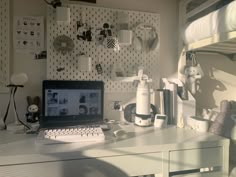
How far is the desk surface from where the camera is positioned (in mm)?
868

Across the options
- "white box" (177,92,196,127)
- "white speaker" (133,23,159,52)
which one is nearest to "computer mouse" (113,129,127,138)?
"white box" (177,92,196,127)

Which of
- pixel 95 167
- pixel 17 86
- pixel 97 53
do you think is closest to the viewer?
pixel 95 167

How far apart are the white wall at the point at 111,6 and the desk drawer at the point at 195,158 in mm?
641

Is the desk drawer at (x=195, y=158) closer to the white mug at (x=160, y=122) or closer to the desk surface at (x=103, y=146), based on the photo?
the desk surface at (x=103, y=146)

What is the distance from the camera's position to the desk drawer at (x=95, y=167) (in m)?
0.86

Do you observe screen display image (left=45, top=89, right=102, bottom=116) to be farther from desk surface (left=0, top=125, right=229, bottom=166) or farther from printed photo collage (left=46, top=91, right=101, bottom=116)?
desk surface (left=0, top=125, right=229, bottom=166)

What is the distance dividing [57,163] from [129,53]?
92 cm

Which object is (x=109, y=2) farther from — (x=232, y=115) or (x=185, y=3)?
(x=232, y=115)

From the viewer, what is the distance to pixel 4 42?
1349mm

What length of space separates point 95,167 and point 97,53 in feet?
2.62

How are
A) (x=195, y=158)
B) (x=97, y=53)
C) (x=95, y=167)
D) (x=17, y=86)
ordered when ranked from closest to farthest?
(x=95, y=167), (x=195, y=158), (x=17, y=86), (x=97, y=53)

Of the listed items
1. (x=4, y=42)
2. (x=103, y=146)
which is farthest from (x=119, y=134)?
(x=4, y=42)

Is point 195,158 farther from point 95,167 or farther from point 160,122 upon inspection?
point 95,167

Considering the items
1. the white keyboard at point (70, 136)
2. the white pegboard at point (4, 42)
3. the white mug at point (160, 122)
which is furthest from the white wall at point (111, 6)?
the white keyboard at point (70, 136)
